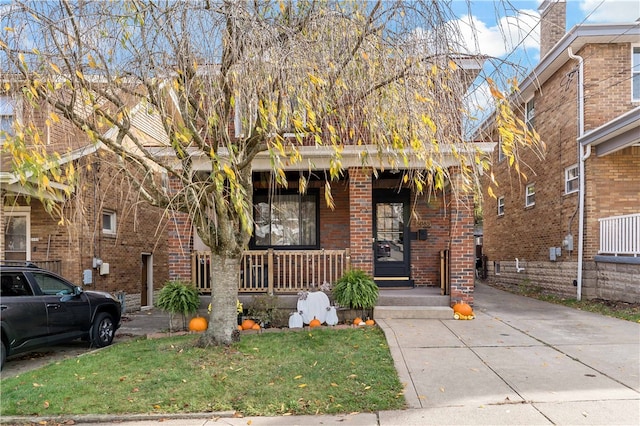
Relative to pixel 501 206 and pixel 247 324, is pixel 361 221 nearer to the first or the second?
pixel 247 324

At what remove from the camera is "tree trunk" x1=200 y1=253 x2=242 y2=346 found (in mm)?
6102

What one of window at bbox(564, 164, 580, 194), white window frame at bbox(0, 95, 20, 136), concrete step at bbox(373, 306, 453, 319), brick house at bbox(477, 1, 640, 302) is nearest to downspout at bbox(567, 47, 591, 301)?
brick house at bbox(477, 1, 640, 302)

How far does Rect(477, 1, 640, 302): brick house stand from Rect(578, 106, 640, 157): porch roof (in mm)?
22

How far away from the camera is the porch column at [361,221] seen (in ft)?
27.2

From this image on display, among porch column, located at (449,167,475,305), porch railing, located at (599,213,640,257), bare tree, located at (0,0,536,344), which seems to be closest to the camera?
bare tree, located at (0,0,536,344)

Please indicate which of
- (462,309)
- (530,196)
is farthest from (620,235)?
(530,196)

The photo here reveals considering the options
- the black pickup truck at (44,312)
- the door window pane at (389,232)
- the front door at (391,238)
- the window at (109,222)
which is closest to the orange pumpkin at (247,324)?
the black pickup truck at (44,312)

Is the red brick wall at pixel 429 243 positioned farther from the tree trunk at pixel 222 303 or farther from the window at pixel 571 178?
the tree trunk at pixel 222 303

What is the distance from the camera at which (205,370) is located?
16.8 ft

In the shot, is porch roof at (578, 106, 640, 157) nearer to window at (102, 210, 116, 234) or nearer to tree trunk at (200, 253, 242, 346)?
tree trunk at (200, 253, 242, 346)

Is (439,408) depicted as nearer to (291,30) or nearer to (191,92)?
(291,30)

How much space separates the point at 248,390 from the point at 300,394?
1.98 feet

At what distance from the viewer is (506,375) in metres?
4.71

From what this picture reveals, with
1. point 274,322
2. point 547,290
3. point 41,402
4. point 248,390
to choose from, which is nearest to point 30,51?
point 41,402
